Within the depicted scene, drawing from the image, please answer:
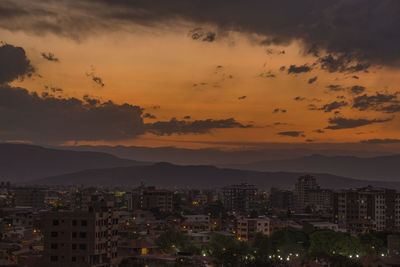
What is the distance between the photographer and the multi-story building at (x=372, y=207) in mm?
95438

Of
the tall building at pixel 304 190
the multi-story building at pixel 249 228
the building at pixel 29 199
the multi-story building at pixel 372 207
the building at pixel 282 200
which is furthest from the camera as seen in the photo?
the building at pixel 282 200

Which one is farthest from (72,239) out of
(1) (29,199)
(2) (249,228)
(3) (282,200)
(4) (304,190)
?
(3) (282,200)

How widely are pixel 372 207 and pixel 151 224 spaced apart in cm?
3268

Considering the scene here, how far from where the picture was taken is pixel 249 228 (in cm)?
8006

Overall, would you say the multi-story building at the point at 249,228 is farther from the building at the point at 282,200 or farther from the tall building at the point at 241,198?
the building at the point at 282,200

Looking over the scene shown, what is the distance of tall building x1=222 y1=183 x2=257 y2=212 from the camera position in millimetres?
157000

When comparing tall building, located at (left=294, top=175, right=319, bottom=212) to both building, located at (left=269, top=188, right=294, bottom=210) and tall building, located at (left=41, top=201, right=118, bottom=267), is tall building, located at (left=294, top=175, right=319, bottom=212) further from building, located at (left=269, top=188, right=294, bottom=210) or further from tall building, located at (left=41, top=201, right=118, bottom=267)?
tall building, located at (left=41, top=201, right=118, bottom=267)

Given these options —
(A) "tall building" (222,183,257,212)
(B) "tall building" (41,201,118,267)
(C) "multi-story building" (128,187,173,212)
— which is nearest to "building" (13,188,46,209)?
(C) "multi-story building" (128,187,173,212)

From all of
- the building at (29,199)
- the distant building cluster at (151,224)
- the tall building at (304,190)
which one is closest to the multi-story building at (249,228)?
the distant building cluster at (151,224)

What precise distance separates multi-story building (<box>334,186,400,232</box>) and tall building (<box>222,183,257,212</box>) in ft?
187

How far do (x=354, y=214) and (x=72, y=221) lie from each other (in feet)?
207

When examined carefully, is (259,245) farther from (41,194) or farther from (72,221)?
(41,194)

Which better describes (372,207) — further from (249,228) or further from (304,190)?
(304,190)

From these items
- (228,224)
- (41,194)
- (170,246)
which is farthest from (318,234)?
(41,194)
